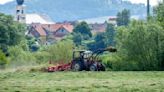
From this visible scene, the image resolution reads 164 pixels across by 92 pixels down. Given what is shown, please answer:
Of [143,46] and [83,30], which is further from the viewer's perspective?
[83,30]

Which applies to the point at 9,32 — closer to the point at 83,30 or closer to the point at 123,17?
the point at 83,30

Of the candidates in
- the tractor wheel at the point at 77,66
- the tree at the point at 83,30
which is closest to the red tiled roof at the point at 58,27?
the tree at the point at 83,30

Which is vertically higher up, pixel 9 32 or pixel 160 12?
pixel 160 12

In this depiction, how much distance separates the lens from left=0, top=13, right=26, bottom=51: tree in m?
66.7

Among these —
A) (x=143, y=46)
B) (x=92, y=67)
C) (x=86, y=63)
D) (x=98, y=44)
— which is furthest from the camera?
(x=98, y=44)

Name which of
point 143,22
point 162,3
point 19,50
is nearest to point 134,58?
point 143,22

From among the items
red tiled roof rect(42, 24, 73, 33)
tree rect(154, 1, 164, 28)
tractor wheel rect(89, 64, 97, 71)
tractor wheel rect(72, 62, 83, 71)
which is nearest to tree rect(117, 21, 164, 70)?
tractor wheel rect(89, 64, 97, 71)

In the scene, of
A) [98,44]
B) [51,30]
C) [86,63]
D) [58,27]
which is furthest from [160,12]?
[51,30]

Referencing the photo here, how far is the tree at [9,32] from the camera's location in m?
66.7

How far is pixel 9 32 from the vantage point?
69.6 m

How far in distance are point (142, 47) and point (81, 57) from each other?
13.4 feet

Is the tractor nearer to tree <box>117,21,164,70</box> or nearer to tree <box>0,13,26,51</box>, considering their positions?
tree <box>117,21,164,70</box>

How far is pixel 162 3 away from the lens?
135 ft

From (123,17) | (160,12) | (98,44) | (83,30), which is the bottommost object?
(98,44)
